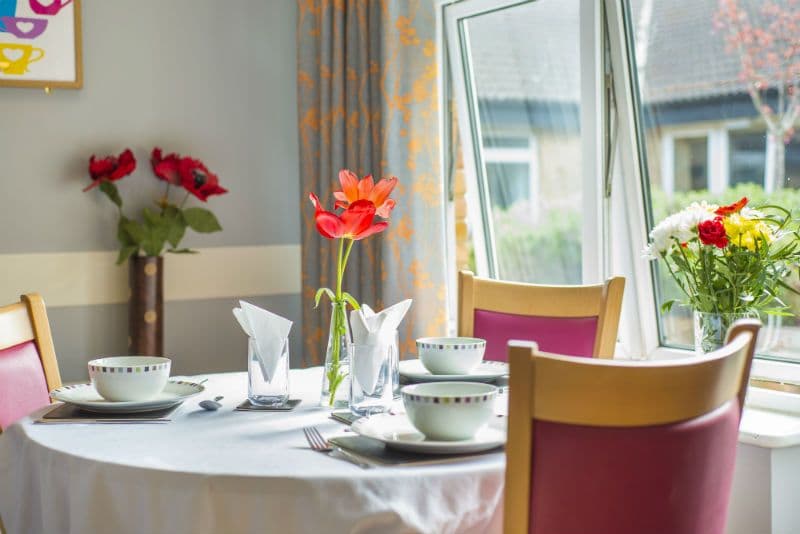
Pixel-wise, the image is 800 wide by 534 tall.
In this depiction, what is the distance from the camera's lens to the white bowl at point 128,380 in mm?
1814

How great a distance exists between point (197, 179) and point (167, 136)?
12.2 inches

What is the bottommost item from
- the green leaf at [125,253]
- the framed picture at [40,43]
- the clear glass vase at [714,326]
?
the clear glass vase at [714,326]

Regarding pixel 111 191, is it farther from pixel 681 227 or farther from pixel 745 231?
pixel 745 231

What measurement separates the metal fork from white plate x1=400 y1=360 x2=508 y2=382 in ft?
1.27

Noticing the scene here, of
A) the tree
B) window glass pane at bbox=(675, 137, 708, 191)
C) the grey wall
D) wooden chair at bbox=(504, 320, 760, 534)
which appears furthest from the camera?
the grey wall

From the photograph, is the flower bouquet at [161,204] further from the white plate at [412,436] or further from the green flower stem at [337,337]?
the white plate at [412,436]

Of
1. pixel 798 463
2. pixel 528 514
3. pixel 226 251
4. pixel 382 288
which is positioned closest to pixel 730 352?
pixel 528 514

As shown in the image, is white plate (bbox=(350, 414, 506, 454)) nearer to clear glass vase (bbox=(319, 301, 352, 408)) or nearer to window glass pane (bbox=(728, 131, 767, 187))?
clear glass vase (bbox=(319, 301, 352, 408))

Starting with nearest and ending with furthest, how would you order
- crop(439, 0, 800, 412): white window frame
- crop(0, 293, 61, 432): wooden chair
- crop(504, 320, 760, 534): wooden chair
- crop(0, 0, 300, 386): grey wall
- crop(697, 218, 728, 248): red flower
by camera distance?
crop(504, 320, 760, 534): wooden chair
crop(0, 293, 61, 432): wooden chair
crop(697, 218, 728, 248): red flower
crop(439, 0, 800, 412): white window frame
crop(0, 0, 300, 386): grey wall

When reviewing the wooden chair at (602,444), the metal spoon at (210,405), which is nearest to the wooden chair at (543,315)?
the metal spoon at (210,405)

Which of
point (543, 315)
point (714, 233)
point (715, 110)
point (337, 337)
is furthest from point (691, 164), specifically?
point (337, 337)

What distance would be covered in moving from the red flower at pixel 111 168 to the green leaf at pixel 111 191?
19 mm

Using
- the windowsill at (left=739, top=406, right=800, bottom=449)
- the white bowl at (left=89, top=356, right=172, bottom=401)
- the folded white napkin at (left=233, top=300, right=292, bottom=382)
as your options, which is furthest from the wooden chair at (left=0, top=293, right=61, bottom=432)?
the windowsill at (left=739, top=406, right=800, bottom=449)

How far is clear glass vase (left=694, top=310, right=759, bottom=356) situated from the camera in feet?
7.09
